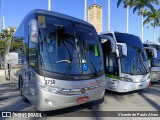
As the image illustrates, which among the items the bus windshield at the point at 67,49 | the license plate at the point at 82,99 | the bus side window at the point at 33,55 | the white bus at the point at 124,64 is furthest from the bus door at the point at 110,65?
the bus side window at the point at 33,55

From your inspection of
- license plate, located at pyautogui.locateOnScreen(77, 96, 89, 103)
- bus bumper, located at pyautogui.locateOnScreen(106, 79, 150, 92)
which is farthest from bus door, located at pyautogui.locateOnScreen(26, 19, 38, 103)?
bus bumper, located at pyautogui.locateOnScreen(106, 79, 150, 92)

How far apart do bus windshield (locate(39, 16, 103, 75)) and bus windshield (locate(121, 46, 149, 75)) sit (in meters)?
2.78

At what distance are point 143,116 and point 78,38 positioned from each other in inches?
125

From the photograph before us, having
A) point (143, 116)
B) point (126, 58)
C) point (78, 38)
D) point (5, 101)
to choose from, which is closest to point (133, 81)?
point (126, 58)

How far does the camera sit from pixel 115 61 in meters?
10.4

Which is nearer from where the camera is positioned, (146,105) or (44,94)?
(44,94)

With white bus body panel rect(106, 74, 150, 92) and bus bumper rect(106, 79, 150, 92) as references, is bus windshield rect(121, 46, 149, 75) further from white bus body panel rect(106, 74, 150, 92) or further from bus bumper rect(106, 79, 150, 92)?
bus bumper rect(106, 79, 150, 92)

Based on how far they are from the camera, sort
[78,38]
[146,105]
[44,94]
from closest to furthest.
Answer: [44,94] → [78,38] → [146,105]

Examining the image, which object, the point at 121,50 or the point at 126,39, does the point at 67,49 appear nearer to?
the point at 121,50

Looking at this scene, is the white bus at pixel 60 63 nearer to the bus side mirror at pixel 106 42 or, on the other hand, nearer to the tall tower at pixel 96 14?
the bus side mirror at pixel 106 42

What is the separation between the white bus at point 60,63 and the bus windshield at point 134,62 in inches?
111

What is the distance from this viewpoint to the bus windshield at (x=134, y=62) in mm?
10320

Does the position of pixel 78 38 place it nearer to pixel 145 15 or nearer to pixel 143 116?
pixel 143 116

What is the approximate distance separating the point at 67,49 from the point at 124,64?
414 cm
